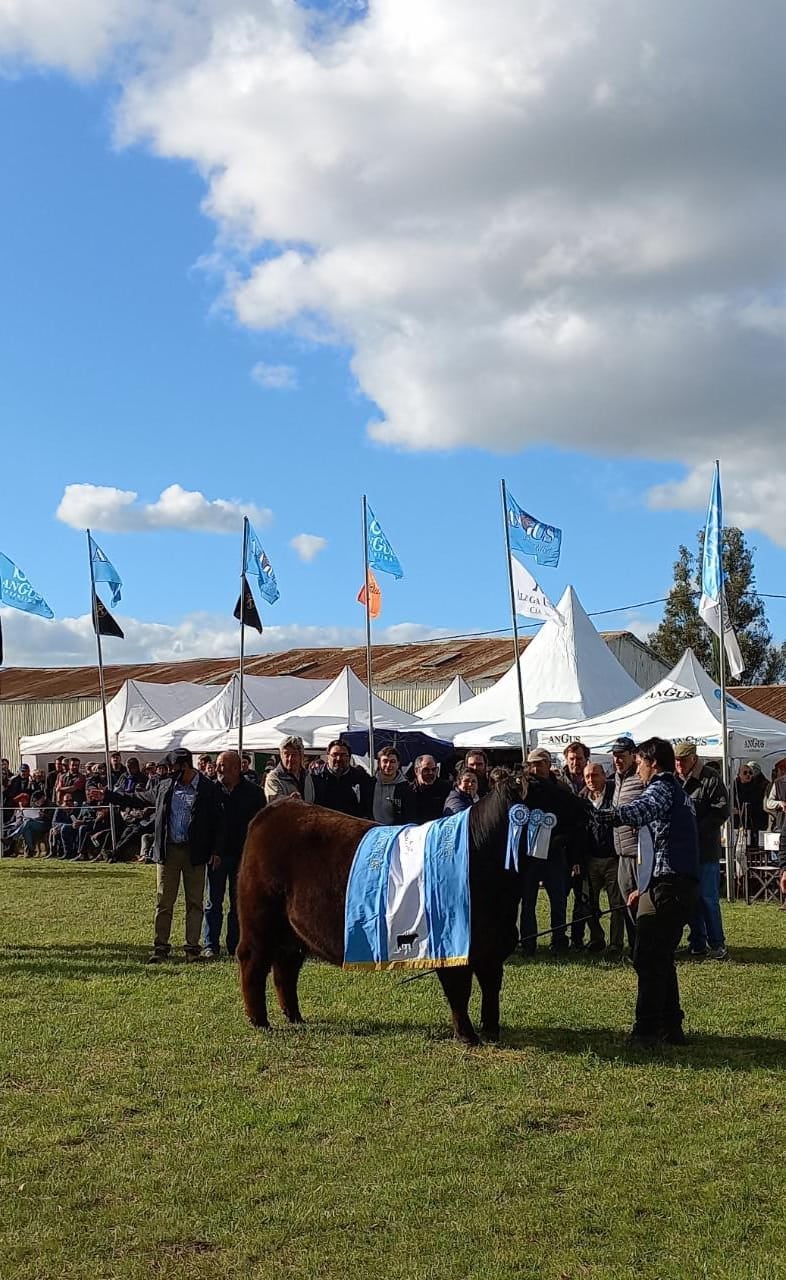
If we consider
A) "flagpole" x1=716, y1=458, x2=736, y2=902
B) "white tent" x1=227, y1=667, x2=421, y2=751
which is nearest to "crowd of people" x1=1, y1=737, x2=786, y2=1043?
"flagpole" x1=716, y1=458, x2=736, y2=902

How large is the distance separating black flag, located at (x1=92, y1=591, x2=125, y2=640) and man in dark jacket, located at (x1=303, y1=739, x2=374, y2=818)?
16.3 metres

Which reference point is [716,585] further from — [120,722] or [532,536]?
[120,722]

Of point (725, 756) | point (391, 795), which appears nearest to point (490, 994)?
point (391, 795)

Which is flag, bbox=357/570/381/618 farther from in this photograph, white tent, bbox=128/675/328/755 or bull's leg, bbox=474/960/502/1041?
bull's leg, bbox=474/960/502/1041

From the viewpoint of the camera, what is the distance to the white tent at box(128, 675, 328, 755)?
2975 cm

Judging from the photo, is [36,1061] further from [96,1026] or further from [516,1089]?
[516,1089]

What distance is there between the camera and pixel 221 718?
31297 mm

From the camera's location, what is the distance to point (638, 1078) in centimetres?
700

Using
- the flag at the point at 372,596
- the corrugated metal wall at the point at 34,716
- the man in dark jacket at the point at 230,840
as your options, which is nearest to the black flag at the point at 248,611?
the flag at the point at 372,596

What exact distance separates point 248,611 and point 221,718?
5.68 m

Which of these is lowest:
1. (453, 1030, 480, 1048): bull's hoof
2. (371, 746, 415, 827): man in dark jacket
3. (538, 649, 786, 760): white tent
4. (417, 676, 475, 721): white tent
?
(453, 1030, 480, 1048): bull's hoof

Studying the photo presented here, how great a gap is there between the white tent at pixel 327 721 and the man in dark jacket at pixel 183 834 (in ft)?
54.1

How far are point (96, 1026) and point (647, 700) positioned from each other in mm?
15742

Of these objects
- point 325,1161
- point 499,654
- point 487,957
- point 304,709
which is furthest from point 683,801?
point 499,654
